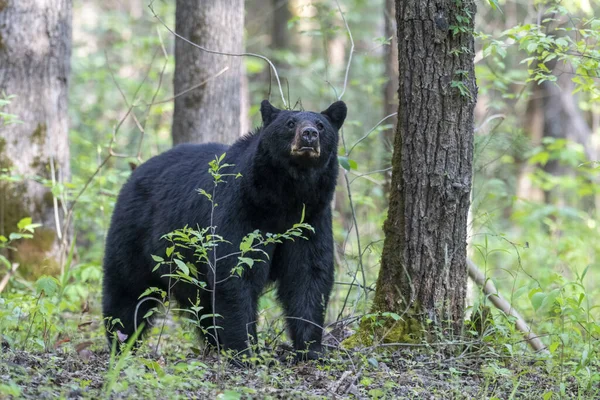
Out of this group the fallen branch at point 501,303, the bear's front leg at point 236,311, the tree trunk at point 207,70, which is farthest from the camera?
the tree trunk at point 207,70

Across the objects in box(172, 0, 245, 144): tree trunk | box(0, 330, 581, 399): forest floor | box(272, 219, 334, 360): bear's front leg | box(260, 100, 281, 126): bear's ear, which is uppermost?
box(172, 0, 245, 144): tree trunk

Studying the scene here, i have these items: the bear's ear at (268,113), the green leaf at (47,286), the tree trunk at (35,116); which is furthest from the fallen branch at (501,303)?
the tree trunk at (35,116)

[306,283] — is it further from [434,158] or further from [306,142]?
[434,158]

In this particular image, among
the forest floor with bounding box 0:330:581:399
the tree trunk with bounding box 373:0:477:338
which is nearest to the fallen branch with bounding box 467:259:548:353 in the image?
the forest floor with bounding box 0:330:581:399

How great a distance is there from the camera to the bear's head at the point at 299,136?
15.4 feet

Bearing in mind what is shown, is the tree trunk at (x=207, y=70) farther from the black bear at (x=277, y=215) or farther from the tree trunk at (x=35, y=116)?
the black bear at (x=277, y=215)

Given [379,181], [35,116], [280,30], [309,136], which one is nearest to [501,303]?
[309,136]

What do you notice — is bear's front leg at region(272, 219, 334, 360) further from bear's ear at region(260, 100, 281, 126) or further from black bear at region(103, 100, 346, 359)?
bear's ear at region(260, 100, 281, 126)

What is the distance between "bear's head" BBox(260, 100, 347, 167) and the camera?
15.4ft

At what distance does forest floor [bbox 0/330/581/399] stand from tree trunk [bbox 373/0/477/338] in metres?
0.38

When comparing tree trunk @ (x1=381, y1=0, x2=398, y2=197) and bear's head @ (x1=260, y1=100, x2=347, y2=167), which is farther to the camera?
tree trunk @ (x1=381, y1=0, x2=398, y2=197)

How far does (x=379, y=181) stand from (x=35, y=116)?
3994 mm

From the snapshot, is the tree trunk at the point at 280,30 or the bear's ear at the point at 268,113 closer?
the bear's ear at the point at 268,113

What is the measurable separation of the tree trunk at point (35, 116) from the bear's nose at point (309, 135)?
10.6ft
